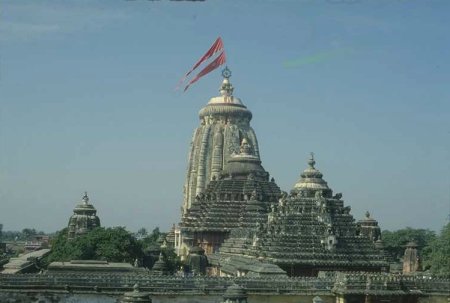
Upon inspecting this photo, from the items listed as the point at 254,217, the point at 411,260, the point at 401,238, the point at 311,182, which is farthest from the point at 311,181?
the point at 401,238

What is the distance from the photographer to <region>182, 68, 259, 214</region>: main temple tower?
284 ft

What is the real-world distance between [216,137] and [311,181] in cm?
3567

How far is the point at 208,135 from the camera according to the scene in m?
87.8

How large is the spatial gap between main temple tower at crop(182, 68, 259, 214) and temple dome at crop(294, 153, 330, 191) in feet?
106

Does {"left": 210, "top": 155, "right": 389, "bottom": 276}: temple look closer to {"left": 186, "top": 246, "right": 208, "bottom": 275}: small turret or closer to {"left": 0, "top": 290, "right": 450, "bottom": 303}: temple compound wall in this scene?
{"left": 186, "top": 246, "right": 208, "bottom": 275}: small turret

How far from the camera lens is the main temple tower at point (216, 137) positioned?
86.5 meters

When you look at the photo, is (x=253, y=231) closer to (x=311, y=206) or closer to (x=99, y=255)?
(x=311, y=206)

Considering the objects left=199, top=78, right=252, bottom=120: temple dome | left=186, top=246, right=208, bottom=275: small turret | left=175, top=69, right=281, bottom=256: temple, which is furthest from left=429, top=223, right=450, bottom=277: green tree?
left=199, top=78, right=252, bottom=120: temple dome

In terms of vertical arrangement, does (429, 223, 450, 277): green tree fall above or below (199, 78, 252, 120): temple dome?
below

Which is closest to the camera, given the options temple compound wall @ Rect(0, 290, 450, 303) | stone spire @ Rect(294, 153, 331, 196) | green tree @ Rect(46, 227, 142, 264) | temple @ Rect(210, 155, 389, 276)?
temple compound wall @ Rect(0, 290, 450, 303)

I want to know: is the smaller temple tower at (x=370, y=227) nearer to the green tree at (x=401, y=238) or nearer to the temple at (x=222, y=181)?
the temple at (x=222, y=181)

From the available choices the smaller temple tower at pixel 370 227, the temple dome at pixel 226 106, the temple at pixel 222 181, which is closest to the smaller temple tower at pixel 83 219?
the temple at pixel 222 181

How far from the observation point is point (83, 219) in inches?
3214

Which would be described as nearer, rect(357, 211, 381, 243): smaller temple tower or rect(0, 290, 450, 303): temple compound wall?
rect(0, 290, 450, 303): temple compound wall
